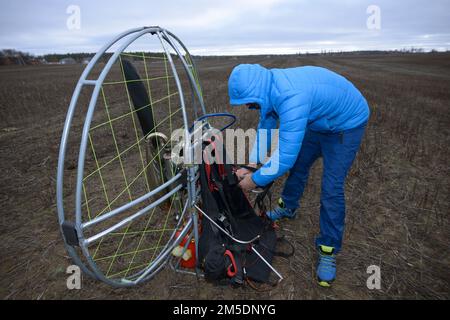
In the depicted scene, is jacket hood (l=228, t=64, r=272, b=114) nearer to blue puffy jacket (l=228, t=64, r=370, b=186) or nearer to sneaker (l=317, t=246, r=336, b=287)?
blue puffy jacket (l=228, t=64, r=370, b=186)

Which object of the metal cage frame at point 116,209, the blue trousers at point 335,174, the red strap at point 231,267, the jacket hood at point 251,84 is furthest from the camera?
the blue trousers at point 335,174

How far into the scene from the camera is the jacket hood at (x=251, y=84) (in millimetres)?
2195

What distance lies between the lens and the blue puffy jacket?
2217 millimetres

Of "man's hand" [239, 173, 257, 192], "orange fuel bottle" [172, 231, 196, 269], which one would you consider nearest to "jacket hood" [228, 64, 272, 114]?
"man's hand" [239, 173, 257, 192]

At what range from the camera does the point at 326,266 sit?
2.79 metres

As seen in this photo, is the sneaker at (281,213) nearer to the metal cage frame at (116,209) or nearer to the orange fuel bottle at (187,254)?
the metal cage frame at (116,209)

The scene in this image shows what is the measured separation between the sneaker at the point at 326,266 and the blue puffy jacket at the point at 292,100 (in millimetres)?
1094

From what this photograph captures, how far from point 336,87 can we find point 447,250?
2390 mm

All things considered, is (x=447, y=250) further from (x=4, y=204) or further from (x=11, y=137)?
(x=11, y=137)

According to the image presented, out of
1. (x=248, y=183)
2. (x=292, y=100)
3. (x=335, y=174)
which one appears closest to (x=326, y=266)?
(x=335, y=174)

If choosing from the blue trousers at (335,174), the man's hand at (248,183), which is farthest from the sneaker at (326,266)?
the man's hand at (248,183)

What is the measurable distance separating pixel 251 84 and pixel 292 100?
14.1 inches
